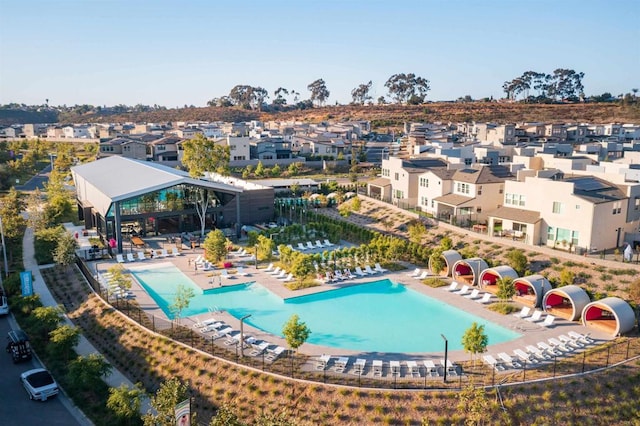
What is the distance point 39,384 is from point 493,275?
20802mm

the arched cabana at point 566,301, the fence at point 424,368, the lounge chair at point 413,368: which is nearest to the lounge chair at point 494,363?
the fence at point 424,368

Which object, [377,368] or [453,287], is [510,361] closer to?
[377,368]

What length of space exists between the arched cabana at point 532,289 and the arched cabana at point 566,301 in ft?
1.57

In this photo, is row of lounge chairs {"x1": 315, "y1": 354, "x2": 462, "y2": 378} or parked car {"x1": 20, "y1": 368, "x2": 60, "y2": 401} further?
row of lounge chairs {"x1": 315, "y1": 354, "x2": 462, "y2": 378}

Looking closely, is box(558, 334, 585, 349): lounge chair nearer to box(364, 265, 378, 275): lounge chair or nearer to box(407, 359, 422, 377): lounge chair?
box(407, 359, 422, 377): lounge chair

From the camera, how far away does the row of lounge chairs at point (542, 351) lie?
1772cm

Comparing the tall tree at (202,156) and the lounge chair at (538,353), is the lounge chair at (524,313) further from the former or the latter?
the tall tree at (202,156)

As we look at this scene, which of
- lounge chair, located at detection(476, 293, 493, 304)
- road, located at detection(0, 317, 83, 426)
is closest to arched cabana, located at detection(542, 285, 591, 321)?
lounge chair, located at detection(476, 293, 493, 304)

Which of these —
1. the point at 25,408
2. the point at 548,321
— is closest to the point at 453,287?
the point at 548,321

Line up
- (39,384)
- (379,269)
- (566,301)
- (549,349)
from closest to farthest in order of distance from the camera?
(39,384) → (549,349) → (566,301) → (379,269)

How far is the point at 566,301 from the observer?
23406 mm

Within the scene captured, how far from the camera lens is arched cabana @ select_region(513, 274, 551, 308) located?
23.4 m

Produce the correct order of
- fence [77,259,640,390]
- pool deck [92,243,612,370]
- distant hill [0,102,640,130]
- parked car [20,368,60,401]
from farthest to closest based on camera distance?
distant hill [0,102,640,130] < pool deck [92,243,612,370] < parked car [20,368,60,401] < fence [77,259,640,390]

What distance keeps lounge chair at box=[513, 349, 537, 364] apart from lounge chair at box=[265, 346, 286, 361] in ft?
28.6
